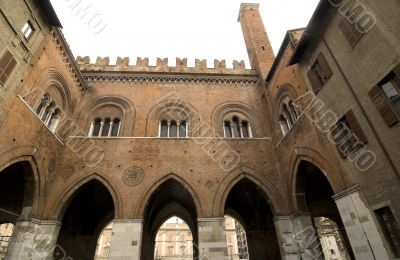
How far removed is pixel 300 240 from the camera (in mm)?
9406

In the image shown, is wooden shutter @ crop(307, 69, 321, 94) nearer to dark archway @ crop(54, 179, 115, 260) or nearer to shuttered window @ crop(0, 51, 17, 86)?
shuttered window @ crop(0, 51, 17, 86)

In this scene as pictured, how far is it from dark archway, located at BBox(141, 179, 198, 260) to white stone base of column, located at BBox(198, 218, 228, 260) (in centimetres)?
275

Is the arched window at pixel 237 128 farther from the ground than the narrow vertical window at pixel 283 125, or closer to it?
farther from the ground

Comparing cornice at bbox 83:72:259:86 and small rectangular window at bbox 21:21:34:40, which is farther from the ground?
cornice at bbox 83:72:259:86

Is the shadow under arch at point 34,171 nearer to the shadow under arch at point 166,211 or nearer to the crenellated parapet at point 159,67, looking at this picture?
→ the shadow under arch at point 166,211

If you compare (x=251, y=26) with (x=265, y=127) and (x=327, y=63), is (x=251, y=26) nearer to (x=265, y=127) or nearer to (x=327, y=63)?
(x=265, y=127)

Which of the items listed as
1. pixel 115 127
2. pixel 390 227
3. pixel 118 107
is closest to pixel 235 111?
pixel 118 107

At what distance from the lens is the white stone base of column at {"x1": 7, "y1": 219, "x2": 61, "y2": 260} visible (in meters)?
8.29

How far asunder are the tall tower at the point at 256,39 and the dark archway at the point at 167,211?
7664 millimetres


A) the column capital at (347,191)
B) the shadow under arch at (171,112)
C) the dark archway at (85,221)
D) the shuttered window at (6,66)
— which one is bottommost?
the column capital at (347,191)

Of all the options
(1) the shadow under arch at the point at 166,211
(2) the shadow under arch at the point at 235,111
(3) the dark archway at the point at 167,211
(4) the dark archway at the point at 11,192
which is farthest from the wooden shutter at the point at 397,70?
(4) the dark archway at the point at 11,192

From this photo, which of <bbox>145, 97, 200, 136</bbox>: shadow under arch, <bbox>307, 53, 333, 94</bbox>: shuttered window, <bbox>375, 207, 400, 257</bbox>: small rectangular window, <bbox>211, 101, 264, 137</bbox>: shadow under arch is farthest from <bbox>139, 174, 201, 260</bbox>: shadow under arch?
<bbox>375, 207, 400, 257</bbox>: small rectangular window

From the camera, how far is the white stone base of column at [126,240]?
8883mm

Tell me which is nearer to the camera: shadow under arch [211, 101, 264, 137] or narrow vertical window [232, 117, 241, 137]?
shadow under arch [211, 101, 264, 137]
